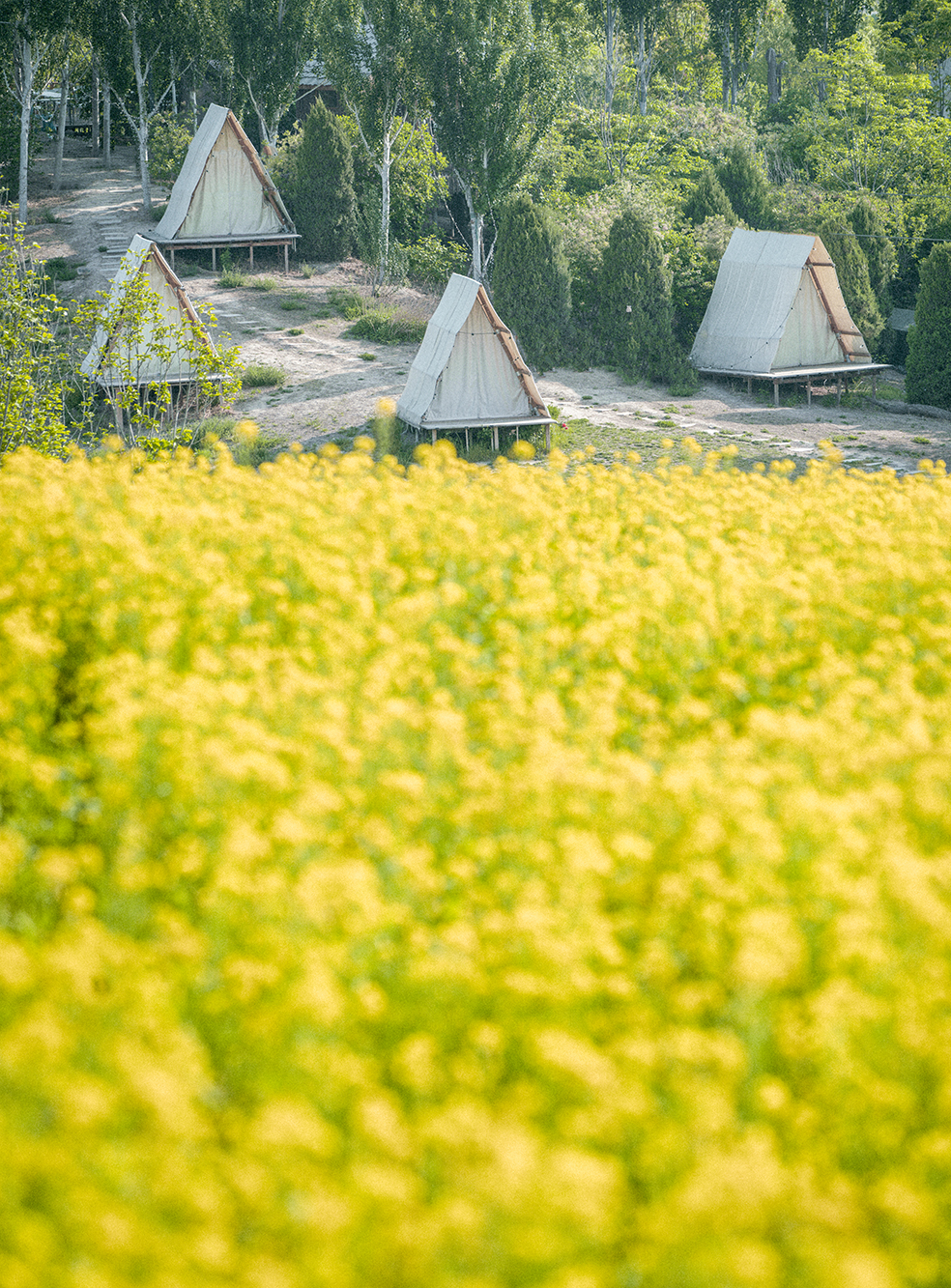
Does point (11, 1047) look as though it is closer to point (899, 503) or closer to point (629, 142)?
point (899, 503)

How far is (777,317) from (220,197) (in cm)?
1385

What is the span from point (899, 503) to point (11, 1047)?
721cm

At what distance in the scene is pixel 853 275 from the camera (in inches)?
1058

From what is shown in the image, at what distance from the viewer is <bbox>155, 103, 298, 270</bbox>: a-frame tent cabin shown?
28172 millimetres

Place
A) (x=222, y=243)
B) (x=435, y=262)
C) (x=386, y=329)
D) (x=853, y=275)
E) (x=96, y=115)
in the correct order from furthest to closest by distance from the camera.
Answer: (x=96, y=115), (x=435, y=262), (x=222, y=243), (x=853, y=275), (x=386, y=329)

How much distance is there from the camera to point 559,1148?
268 cm

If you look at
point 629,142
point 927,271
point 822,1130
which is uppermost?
point 629,142

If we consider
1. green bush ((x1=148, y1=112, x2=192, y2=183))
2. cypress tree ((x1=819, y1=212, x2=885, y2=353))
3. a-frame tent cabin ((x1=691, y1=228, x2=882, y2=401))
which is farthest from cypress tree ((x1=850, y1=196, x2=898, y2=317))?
green bush ((x1=148, y1=112, x2=192, y2=183))

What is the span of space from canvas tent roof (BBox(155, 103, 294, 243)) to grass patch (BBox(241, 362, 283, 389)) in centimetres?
851

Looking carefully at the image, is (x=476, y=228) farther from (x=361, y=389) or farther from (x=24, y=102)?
(x=24, y=102)

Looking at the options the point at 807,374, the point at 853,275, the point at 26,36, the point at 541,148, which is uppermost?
the point at 26,36

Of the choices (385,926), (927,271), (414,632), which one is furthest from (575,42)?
(385,926)

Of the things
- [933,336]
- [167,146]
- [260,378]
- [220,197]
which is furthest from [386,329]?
[167,146]

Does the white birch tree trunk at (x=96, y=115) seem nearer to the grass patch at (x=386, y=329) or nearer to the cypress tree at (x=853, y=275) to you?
the grass patch at (x=386, y=329)
